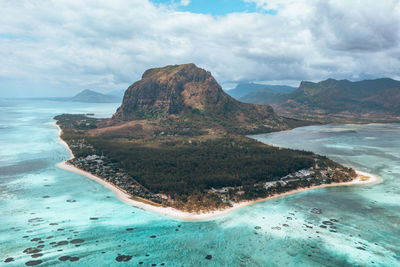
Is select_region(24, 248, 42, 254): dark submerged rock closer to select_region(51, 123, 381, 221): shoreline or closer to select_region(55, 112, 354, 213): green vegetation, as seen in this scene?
select_region(51, 123, 381, 221): shoreline

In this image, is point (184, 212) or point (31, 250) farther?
point (184, 212)

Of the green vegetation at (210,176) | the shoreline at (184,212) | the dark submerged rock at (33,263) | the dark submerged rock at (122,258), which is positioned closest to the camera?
the dark submerged rock at (33,263)

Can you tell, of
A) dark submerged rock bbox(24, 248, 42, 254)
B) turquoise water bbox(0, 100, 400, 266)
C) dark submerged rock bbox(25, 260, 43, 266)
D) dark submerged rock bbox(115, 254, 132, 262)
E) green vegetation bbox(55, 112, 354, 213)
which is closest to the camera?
dark submerged rock bbox(25, 260, 43, 266)

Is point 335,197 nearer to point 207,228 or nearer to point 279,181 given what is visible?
point 279,181

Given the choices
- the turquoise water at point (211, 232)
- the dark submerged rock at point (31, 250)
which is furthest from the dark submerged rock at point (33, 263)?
the dark submerged rock at point (31, 250)

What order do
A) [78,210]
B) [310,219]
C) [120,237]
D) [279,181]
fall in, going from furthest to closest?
[279,181] → [78,210] → [310,219] → [120,237]

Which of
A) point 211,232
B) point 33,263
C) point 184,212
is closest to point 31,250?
point 33,263

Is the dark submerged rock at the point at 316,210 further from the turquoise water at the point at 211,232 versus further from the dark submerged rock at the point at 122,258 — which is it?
the dark submerged rock at the point at 122,258

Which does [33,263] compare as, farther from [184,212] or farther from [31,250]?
[184,212]

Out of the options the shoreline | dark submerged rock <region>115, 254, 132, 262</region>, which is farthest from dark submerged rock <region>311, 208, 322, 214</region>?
dark submerged rock <region>115, 254, 132, 262</region>

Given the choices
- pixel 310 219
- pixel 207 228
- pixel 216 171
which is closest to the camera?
pixel 207 228

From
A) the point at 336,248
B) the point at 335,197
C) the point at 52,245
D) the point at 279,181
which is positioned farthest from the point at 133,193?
the point at 335,197
